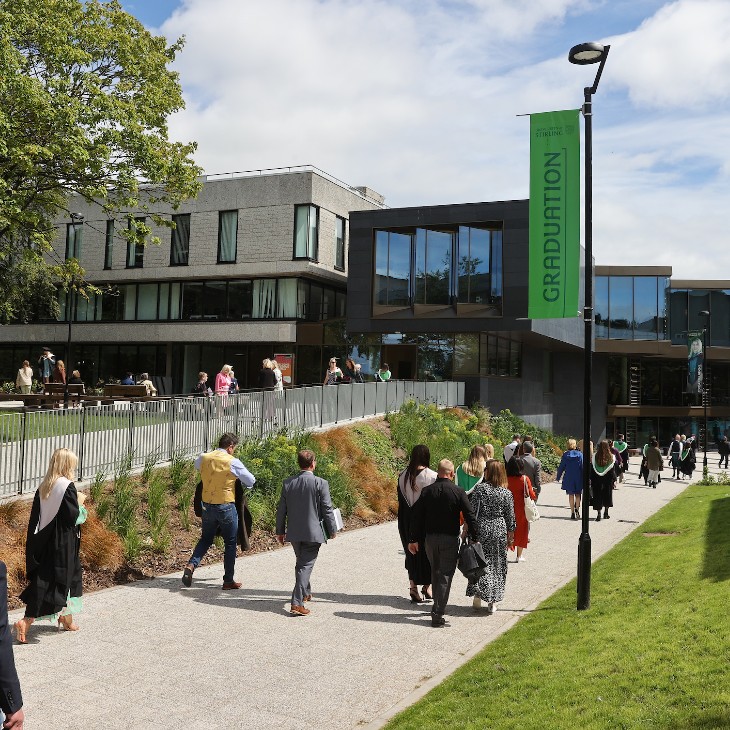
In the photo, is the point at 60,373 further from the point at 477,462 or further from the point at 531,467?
the point at 477,462

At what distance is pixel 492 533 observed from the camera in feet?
30.9

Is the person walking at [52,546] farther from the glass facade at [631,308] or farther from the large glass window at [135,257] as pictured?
Result: the glass facade at [631,308]

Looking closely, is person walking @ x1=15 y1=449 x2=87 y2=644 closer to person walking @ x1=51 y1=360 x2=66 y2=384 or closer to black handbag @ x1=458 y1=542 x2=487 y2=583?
black handbag @ x1=458 y1=542 x2=487 y2=583

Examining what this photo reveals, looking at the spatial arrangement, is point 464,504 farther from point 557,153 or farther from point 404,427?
point 404,427

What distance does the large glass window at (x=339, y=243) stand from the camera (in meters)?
39.4

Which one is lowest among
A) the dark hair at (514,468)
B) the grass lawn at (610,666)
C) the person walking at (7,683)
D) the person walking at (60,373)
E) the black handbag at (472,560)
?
the grass lawn at (610,666)

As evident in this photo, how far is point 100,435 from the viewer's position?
12867 mm

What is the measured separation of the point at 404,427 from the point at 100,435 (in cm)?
1158

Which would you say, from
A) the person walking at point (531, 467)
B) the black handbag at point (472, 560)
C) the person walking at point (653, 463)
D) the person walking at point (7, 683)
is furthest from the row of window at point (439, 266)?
the person walking at point (7, 683)

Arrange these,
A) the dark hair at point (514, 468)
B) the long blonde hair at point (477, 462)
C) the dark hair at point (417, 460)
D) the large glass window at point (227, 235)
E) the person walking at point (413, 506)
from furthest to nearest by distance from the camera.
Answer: the large glass window at point (227, 235) < the dark hair at point (514, 468) < the long blonde hair at point (477, 462) < the dark hair at point (417, 460) < the person walking at point (413, 506)

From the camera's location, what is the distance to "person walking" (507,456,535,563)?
12.0 meters

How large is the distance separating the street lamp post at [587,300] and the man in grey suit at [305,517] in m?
2.94

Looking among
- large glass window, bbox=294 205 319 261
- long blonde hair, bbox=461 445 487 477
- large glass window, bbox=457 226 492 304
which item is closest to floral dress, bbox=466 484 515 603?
long blonde hair, bbox=461 445 487 477

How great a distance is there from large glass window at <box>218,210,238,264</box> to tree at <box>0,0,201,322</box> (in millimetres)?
15518
